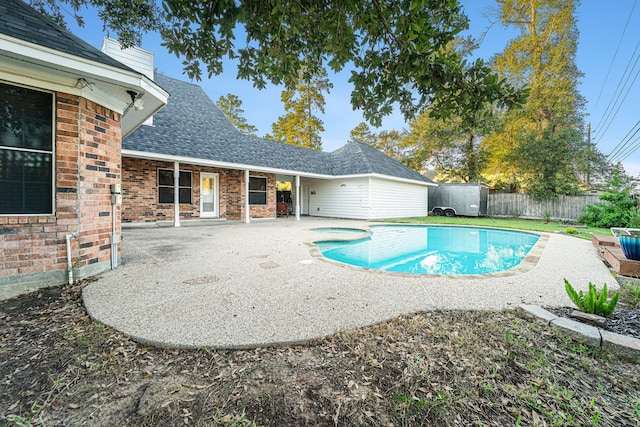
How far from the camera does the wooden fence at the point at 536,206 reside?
1524cm

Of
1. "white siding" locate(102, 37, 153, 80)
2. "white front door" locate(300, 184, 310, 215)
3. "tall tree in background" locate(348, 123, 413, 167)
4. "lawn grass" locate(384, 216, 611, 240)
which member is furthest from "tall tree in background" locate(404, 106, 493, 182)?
"white siding" locate(102, 37, 153, 80)

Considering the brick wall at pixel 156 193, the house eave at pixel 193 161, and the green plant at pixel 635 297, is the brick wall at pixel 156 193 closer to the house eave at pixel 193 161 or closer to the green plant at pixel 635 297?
the house eave at pixel 193 161

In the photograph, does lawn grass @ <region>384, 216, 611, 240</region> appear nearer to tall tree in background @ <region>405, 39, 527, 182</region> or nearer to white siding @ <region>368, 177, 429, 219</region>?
white siding @ <region>368, 177, 429, 219</region>

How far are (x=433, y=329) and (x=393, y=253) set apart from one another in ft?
16.2

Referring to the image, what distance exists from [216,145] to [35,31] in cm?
887

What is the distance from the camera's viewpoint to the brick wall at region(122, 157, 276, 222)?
10.3 m

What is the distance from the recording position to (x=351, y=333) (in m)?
2.34

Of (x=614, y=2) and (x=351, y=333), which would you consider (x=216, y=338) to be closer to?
(x=351, y=333)

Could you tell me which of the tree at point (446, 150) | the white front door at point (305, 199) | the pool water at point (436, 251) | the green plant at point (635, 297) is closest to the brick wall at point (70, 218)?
the pool water at point (436, 251)

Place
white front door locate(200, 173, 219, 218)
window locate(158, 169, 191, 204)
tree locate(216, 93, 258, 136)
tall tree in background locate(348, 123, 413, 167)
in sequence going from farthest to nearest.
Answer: tall tree in background locate(348, 123, 413, 167), tree locate(216, 93, 258, 136), white front door locate(200, 173, 219, 218), window locate(158, 169, 191, 204)

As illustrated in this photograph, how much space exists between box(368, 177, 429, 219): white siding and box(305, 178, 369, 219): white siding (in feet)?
1.67

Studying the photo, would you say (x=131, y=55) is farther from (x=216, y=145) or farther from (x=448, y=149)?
(x=448, y=149)

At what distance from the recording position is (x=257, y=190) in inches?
552

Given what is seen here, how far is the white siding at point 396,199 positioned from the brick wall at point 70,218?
12147mm
